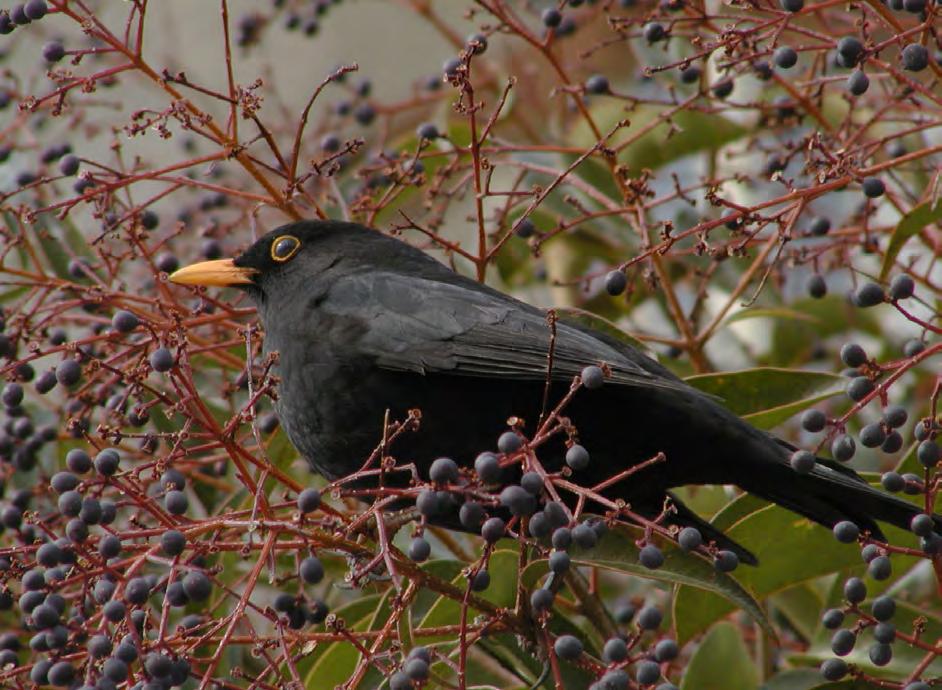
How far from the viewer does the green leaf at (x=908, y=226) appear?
127 inches

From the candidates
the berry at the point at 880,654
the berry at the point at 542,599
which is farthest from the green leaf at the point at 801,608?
the berry at the point at 542,599

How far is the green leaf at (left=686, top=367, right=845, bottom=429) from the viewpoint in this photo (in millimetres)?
3389

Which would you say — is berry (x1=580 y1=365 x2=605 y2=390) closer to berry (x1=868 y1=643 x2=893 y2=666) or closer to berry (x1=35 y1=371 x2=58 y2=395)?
berry (x1=868 y1=643 x2=893 y2=666)

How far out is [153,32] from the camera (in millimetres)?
8766

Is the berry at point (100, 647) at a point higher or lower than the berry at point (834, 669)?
higher

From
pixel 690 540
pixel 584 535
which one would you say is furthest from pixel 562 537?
pixel 690 540

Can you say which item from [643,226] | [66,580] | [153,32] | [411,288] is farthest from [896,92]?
[153,32]

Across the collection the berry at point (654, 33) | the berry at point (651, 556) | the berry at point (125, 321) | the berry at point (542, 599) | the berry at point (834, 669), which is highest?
the berry at point (654, 33)

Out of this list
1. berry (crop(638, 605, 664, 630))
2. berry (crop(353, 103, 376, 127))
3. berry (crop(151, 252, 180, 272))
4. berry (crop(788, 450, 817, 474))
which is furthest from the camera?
berry (crop(353, 103, 376, 127))

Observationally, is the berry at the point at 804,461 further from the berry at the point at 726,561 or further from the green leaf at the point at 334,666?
the green leaf at the point at 334,666

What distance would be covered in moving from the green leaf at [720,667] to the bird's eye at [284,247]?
1686 millimetres

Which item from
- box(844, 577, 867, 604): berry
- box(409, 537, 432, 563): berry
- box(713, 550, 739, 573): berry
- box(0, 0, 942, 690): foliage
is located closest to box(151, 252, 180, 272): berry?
box(0, 0, 942, 690): foliage

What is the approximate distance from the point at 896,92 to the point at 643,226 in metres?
0.79

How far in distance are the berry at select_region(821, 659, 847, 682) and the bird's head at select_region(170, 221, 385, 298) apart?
1.83m
